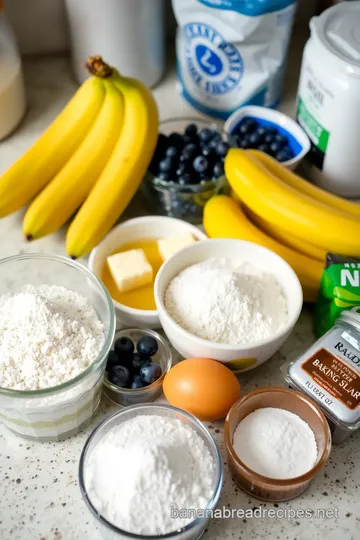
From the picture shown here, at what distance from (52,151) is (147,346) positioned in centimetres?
34

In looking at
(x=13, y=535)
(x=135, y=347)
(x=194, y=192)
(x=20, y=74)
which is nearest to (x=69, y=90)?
(x=20, y=74)

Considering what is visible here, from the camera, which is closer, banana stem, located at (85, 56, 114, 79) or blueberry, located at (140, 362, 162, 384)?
blueberry, located at (140, 362, 162, 384)

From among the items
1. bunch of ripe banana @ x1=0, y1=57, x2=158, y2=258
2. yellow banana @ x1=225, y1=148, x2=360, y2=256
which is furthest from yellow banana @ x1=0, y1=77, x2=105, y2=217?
yellow banana @ x1=225, y1=148, x2=360, y2=256

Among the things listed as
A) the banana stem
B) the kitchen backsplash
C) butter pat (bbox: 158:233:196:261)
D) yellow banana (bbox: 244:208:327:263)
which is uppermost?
the banana stem

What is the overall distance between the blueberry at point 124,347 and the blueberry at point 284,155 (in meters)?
0.40

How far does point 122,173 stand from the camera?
0.95 metres

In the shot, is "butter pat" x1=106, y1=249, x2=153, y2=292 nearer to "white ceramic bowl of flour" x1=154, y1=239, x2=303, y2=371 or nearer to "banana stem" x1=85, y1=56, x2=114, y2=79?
"white ceramic bowl of flour" x1=154, y1=239, x2=303, y2=371

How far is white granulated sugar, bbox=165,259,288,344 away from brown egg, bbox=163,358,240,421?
5 centimetres

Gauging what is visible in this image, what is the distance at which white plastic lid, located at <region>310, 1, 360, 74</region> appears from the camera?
3.02 ft

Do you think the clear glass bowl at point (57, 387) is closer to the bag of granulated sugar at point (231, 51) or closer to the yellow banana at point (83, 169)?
the yellow banana at point (83, 169)

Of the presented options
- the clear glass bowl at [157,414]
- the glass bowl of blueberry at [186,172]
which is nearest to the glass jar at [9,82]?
the glass bowl of blueberry at [186,172]

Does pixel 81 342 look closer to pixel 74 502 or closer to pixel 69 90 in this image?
pixel 74 502

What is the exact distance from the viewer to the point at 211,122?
1107 mm

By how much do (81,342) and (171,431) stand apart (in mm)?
149
